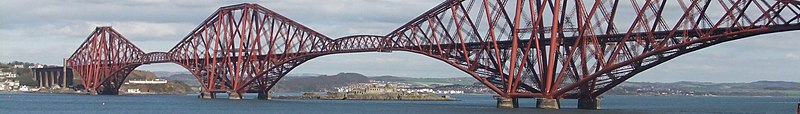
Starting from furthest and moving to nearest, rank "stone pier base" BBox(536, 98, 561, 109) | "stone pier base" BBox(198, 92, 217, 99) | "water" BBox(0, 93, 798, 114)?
"stone pier base" BBox(198, 92, 217, 99), "water" BBox(0, 93, 798, 114), "stone pier base" BBox(536, 98, 561, 109)

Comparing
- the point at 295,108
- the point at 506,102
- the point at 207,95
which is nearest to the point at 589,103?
the point at 506,102

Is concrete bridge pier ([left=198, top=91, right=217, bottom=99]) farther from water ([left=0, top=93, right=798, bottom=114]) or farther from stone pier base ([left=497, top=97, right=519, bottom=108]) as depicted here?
stone pier base ([left=497, top=97, right=519, bottom=108])

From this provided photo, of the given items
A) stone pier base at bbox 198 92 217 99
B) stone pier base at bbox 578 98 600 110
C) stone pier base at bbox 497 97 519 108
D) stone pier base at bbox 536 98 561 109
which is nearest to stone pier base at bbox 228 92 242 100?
stone pier base at bbox 198 92 217 99

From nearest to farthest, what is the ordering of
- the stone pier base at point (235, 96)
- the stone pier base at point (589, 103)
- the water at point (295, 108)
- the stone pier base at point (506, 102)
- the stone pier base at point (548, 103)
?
the stone pier base at point (548, 103) < the stone pier base at point (589, 103) < the stone pier base at point (506, 102) < the water at point (295, 108) < the stone pier base at point (235, 96)

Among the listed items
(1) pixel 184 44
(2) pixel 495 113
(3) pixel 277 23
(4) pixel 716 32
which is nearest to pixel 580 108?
(2) pixel 495 113

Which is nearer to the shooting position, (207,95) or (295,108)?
(295,108)

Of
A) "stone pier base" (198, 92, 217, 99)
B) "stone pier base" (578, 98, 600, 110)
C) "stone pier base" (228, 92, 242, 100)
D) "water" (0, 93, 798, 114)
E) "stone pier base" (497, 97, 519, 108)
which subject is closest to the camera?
"stone pier base" (578, 98, 600, 110)

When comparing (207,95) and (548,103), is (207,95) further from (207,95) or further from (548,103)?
(548,103)

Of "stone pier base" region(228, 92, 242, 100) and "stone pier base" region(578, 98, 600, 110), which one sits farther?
"stone pier base" region(228, 92, 242, 100)

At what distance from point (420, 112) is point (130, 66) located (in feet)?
304

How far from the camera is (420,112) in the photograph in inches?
3787

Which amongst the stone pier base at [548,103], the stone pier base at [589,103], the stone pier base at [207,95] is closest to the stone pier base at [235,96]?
the stone pier base at [207,95]

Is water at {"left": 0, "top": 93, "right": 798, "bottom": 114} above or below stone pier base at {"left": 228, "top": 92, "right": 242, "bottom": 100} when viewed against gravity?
below

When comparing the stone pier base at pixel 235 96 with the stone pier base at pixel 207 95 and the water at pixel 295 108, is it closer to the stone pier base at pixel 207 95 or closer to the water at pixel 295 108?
the stone pier base at pixel 207 95
